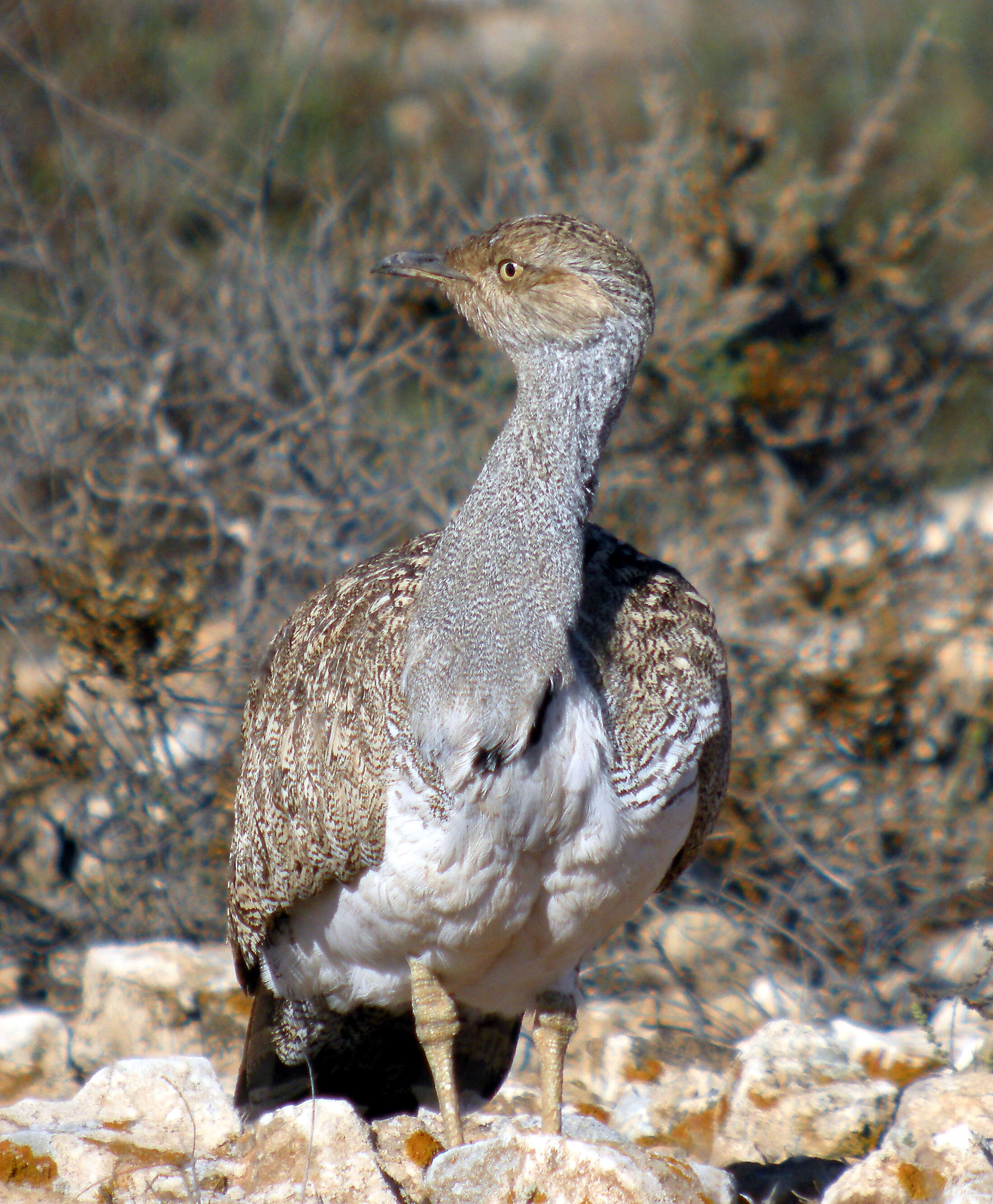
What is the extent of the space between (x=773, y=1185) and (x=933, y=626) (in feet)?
11.5

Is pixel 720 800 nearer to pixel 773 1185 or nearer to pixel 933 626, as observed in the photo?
pixel 773 1185

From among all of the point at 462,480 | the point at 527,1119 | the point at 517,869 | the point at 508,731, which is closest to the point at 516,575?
the point at 508,731

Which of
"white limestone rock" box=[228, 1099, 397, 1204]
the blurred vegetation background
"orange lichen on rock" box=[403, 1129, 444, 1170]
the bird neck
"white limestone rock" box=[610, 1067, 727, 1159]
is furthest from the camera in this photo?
the blurred vegetation background

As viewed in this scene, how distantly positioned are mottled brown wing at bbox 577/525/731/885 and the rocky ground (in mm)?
692

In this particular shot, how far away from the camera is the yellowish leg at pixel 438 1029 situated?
129 inches

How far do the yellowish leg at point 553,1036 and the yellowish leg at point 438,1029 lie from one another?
23 cm

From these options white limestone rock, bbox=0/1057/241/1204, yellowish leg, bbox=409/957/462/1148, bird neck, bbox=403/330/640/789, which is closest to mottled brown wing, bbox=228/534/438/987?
bird neck, bbox=403/330/640/789

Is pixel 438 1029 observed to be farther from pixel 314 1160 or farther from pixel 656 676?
pixel 656 676

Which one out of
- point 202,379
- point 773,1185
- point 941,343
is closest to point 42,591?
point 202,379

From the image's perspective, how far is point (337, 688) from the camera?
3.28m

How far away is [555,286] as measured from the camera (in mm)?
3105

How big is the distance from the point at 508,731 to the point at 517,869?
0.32 m

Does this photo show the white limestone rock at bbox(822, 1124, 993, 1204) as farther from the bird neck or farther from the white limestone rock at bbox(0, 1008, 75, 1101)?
the white limestone rock at bbox(0, 1008, 75, 1101)

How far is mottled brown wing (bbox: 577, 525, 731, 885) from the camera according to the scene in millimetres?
3080
